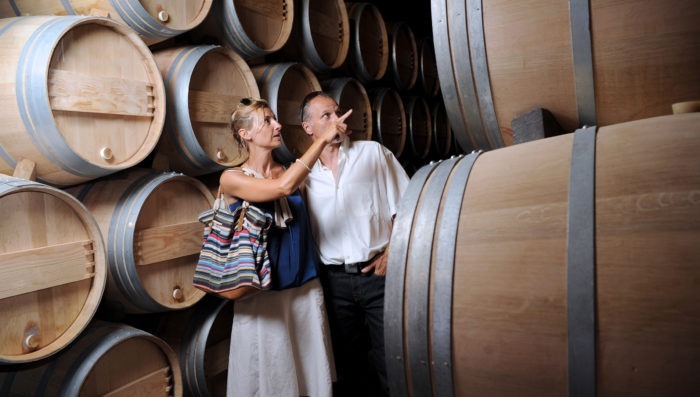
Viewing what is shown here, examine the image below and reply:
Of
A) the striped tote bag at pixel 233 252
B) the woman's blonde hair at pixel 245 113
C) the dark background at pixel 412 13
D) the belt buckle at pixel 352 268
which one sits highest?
the dark background at pixel 412 13

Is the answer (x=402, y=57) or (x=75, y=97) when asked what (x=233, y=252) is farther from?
(x=402, y=57)

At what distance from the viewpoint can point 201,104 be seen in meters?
2.58

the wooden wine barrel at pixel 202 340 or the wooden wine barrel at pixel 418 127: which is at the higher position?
the wooden wine barrel at pixel 418 127

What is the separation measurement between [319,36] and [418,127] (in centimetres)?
175

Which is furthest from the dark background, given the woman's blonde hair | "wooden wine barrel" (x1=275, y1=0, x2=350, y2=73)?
the woman's blonde hair

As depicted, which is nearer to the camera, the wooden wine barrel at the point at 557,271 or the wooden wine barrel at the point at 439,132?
the wooden wine barrel at the point at 557,271

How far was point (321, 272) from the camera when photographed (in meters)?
2.83

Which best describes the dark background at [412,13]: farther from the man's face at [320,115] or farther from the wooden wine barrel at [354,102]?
the man's face at [320,115]

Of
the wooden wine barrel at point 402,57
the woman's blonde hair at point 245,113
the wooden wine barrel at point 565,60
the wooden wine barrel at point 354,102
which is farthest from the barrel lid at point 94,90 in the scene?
the wooden wine barrel at point 402,57

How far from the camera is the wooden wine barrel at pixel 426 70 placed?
5266mm

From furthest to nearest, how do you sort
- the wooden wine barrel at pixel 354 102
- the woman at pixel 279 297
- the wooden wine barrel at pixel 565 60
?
the wooden wine barrel at pixel 354 102
the woman at pixel 279 297
the wooden wine barrel at pixel 565 60

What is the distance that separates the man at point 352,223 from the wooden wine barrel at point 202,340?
585 mm

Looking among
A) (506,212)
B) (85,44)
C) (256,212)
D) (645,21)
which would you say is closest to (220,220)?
(256,212)

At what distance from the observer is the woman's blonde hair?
8.39ft
